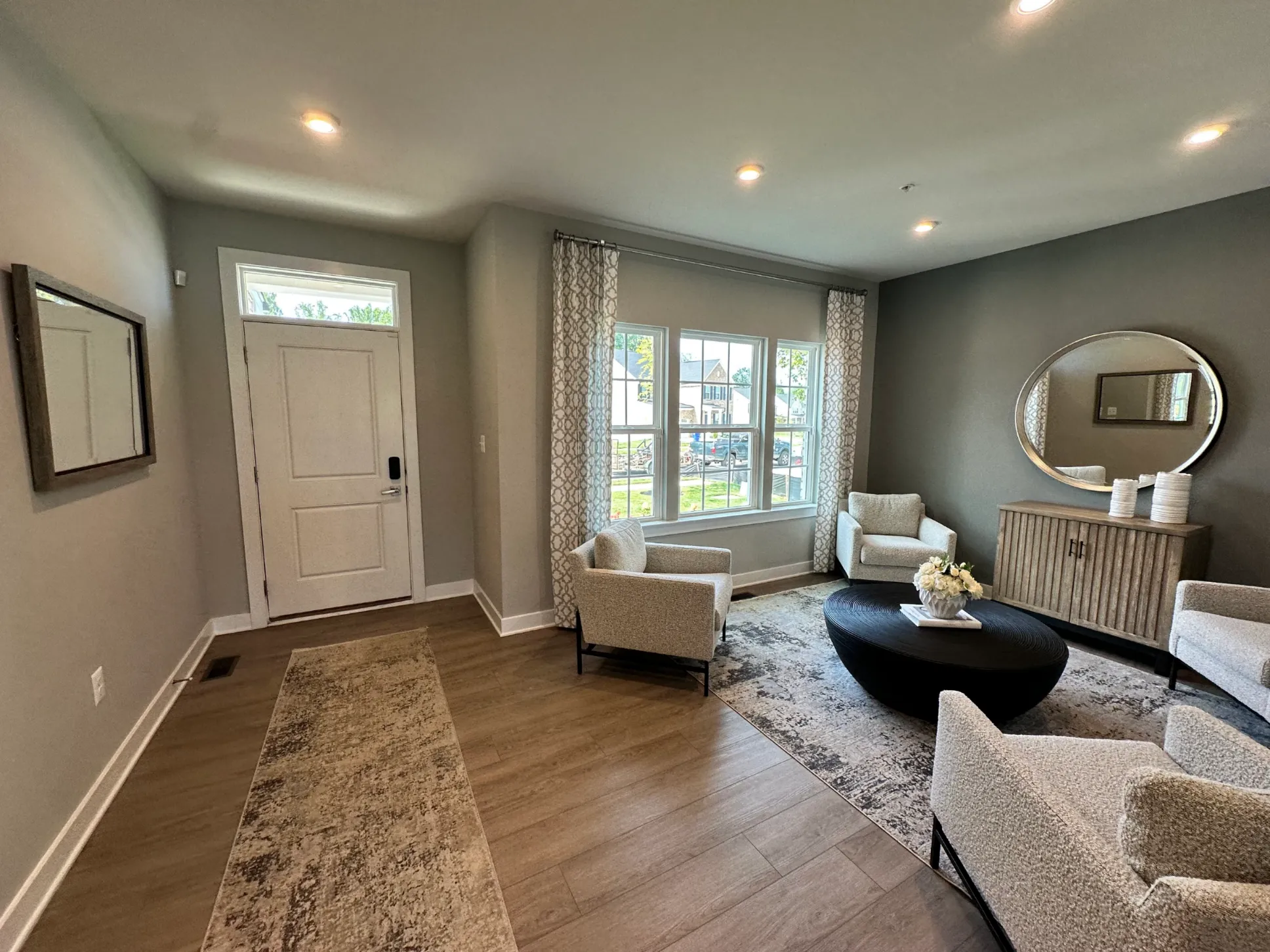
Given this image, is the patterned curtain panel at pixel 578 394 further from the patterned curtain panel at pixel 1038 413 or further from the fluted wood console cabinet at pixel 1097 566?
the patterned curtain panel at pixel 1038 413

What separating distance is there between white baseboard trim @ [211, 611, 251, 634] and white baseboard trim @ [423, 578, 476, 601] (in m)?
1.09

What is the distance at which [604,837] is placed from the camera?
1741 mm

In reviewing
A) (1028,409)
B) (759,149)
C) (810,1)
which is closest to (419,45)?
(810,1)

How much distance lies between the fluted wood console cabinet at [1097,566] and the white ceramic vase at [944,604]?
1366 mm

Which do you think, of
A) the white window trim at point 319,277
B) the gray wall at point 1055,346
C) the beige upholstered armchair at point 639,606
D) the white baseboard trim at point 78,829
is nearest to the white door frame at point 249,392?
the white window trim at point 319,277

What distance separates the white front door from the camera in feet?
10.8

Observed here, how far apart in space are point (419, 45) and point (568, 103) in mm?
571

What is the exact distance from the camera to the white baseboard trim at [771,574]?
4.35m

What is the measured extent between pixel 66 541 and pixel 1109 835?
3246 mm

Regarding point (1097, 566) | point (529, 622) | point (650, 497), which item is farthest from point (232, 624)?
point (1097, 566)

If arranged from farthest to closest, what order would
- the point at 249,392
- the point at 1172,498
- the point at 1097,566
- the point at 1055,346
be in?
the point at 1055,346 → the point at 249,392 → the point at 1097,566 → the point at 1172,498

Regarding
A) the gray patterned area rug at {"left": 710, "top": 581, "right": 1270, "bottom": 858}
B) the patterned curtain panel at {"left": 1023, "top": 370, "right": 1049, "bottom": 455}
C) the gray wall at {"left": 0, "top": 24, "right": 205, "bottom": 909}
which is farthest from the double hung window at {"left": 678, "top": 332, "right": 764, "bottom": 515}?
the gray wall at {"left": 0, "top": 24, "right": 205, "bottom": 909}

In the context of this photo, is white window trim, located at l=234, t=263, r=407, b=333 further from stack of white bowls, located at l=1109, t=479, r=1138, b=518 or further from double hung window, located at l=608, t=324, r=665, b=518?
stack of white bowls, located at l=1109, t=479, r=1138, b=518

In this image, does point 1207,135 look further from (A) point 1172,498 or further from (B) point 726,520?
(B) point 726,520
